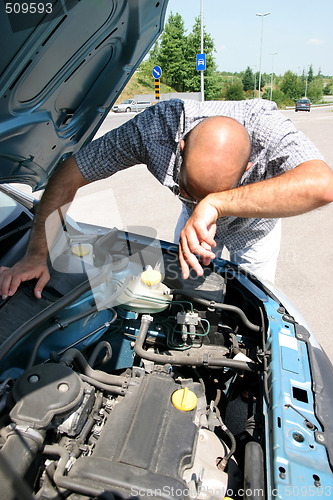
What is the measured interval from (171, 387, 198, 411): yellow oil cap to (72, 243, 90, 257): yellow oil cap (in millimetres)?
875

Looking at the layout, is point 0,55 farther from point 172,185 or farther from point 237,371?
point 237,371

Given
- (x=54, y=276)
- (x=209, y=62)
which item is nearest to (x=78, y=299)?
(x=54, y=276)

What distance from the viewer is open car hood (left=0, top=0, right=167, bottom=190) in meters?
1.26

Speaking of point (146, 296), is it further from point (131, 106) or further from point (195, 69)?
point (195, 69)

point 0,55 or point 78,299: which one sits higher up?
point 0,55

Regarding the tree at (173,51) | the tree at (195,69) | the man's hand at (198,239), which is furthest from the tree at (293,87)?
the man's hand at (198,239)

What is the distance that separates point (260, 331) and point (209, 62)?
33.9m

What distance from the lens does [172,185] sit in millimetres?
2020

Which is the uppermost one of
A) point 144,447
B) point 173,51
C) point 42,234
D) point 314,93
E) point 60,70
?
point 173,51

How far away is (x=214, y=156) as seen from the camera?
5.15 ft

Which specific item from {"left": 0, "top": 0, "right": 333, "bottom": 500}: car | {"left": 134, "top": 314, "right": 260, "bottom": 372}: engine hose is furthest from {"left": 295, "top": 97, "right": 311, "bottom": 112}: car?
{"left": 134, "top": 314, "right": 260, "bottom": 372}: engine hose

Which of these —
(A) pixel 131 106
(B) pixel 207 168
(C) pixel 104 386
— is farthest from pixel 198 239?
(A) pixel 131 106

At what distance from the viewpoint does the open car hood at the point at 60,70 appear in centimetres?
126

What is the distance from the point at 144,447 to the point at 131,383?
286 millimetres
